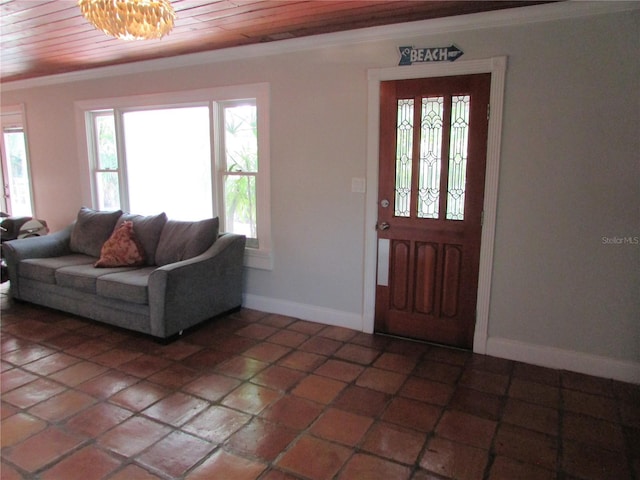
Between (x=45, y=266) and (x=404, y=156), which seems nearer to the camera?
(x=404, y=156)

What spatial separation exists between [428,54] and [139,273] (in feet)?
9.60

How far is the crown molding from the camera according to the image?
263 centimetres

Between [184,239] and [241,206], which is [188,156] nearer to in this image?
[241,206]

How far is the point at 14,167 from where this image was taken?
593 cm

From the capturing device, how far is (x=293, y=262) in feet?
12.8

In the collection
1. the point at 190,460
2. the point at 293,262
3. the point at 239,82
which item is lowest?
the point at 190,460

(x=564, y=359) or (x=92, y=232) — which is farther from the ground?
(x=92, y=232)

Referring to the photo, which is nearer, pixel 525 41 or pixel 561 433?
pixel 561 433

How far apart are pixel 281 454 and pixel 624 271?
94.1 inches

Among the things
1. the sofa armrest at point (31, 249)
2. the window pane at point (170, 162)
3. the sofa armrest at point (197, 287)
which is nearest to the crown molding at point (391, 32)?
the window pane at point (170, 162)

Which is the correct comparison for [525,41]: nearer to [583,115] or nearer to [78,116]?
[583,115]

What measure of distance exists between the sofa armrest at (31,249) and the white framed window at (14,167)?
5.45 ft

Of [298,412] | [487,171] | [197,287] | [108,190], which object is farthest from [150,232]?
[487,171]

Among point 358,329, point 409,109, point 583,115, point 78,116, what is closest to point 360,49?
point 409,109
